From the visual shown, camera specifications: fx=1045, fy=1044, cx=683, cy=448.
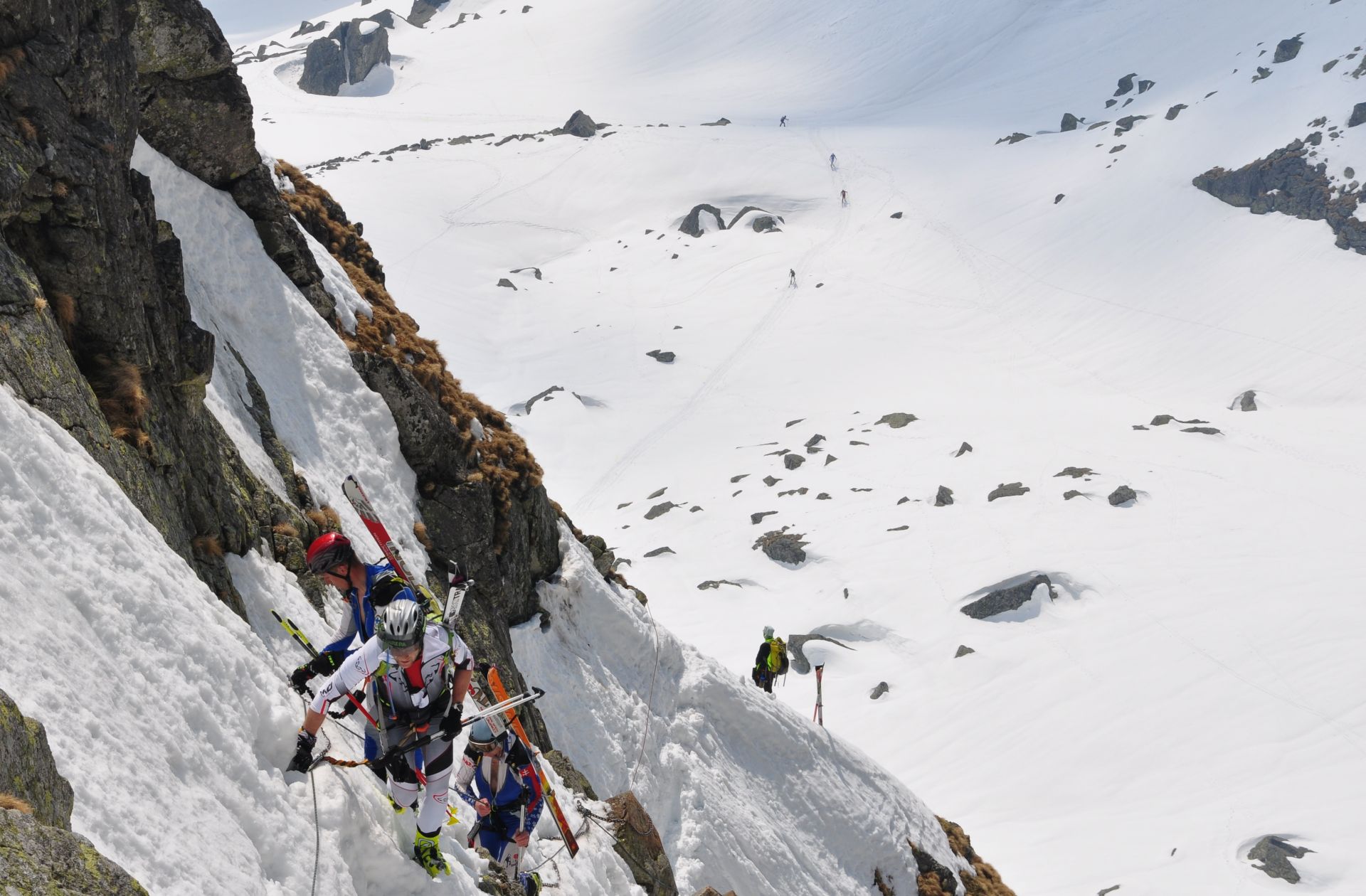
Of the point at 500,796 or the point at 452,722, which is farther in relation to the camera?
the point at 500,796

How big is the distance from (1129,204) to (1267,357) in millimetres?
25693

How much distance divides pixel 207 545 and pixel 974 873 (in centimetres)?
1743

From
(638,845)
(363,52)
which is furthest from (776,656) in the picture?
(363,52)

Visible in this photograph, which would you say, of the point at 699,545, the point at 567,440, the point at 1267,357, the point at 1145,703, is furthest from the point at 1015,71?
the point at 1145,703

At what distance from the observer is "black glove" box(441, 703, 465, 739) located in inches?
313

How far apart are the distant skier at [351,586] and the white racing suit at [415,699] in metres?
0.35

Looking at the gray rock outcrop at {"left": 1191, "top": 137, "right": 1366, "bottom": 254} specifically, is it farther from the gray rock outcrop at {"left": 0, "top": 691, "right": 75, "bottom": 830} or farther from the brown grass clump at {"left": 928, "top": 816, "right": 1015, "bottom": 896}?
the gray rock outcrop at {"left": 0, "top": 691, "right": 75, "bottom": 830}

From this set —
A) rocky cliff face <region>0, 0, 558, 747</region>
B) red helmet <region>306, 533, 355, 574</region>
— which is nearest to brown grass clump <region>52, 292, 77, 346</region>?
rocky cliff face <region>0, 0, 558, 747</region>

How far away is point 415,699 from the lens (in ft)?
25.8

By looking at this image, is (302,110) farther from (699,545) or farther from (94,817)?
(94,817)

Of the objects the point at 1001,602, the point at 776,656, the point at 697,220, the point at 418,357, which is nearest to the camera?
the point at 418,357

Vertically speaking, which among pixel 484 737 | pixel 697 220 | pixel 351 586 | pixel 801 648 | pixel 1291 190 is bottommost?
pixel 1291 190

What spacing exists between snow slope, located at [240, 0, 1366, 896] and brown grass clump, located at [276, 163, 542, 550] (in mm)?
17130

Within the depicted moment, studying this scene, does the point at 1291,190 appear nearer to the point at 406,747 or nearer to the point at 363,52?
the point at 406,747
